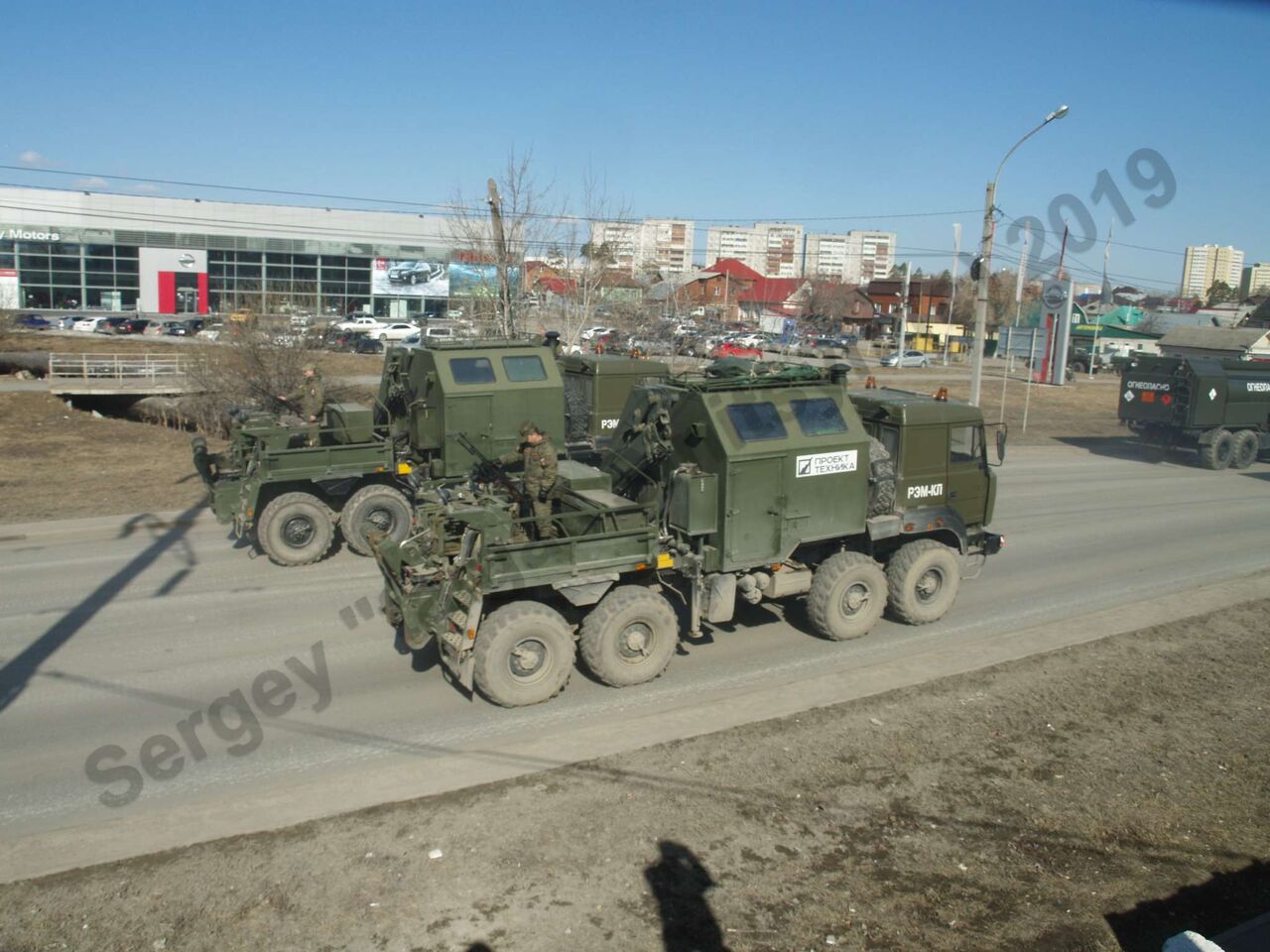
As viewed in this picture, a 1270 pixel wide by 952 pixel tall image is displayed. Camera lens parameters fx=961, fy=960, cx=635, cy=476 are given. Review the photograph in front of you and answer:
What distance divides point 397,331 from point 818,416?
41952 millimetres

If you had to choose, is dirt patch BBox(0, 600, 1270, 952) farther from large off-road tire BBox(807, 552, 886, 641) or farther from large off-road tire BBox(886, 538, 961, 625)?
large off-road tire BBox(886, 538, 961, 625)

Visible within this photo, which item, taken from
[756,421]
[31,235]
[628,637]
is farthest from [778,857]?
[31,235]

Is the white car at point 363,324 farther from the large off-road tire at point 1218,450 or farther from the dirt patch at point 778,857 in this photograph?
the dirt patch at point 778,857

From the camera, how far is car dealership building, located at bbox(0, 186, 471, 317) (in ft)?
204

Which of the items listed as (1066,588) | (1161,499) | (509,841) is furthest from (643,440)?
(1161,499)

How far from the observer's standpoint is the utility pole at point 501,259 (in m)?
22.6

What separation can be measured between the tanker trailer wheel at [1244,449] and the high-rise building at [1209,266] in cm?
14158

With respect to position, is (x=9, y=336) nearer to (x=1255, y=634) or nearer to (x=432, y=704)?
(x=432, y=704)

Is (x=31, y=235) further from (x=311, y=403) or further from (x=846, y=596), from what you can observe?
(x=846, y=596)

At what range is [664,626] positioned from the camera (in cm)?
849

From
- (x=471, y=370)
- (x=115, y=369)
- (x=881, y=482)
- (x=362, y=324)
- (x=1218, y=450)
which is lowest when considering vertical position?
(x=1218, y=450)

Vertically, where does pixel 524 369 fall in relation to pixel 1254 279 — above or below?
below

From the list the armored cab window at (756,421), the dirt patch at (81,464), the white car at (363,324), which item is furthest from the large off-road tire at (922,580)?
the white car at (363,324)

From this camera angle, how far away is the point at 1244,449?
23.1 meters
